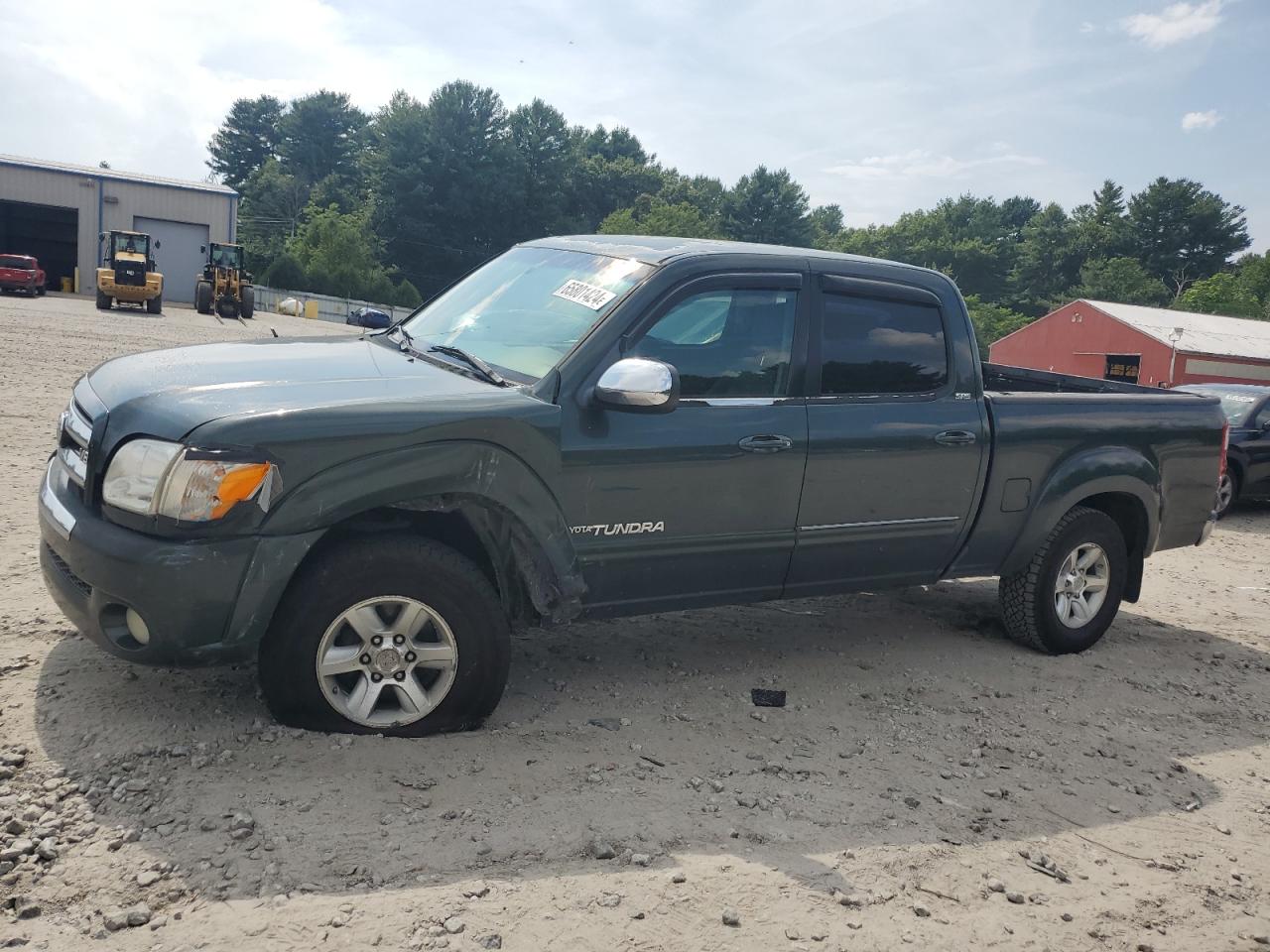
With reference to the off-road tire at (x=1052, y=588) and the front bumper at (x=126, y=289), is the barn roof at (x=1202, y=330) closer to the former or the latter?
the front bumper at (x=126, y=289)

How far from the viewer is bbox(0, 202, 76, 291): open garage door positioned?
155 ft

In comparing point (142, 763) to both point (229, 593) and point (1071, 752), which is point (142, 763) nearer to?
point (229, 593)

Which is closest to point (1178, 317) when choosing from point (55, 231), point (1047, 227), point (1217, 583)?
point (1217, 583)

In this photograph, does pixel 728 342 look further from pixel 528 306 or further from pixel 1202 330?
pixel 1202 330

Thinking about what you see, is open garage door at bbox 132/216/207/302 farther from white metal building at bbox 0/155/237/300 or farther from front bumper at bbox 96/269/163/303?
front bumper at bbox 96/269/163/303

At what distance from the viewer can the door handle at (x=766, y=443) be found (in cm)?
435

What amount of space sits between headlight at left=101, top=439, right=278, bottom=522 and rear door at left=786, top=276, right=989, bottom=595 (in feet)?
7.42

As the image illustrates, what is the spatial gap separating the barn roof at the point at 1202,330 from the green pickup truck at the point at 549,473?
35.0 m

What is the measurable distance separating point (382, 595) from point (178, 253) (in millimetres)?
50585

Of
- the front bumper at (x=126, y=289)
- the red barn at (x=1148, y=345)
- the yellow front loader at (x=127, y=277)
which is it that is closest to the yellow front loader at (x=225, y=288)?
the yellow front loader at (x=127, y=277)

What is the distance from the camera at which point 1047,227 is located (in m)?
96.0

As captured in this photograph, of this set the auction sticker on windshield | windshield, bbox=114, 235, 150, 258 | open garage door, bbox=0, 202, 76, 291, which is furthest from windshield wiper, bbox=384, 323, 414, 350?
open garage door, bbox=0, 202, 76, 291

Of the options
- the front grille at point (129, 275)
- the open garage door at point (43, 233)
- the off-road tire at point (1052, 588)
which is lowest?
the off-road tire at point (1052, 588)

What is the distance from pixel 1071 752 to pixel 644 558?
1.99m
